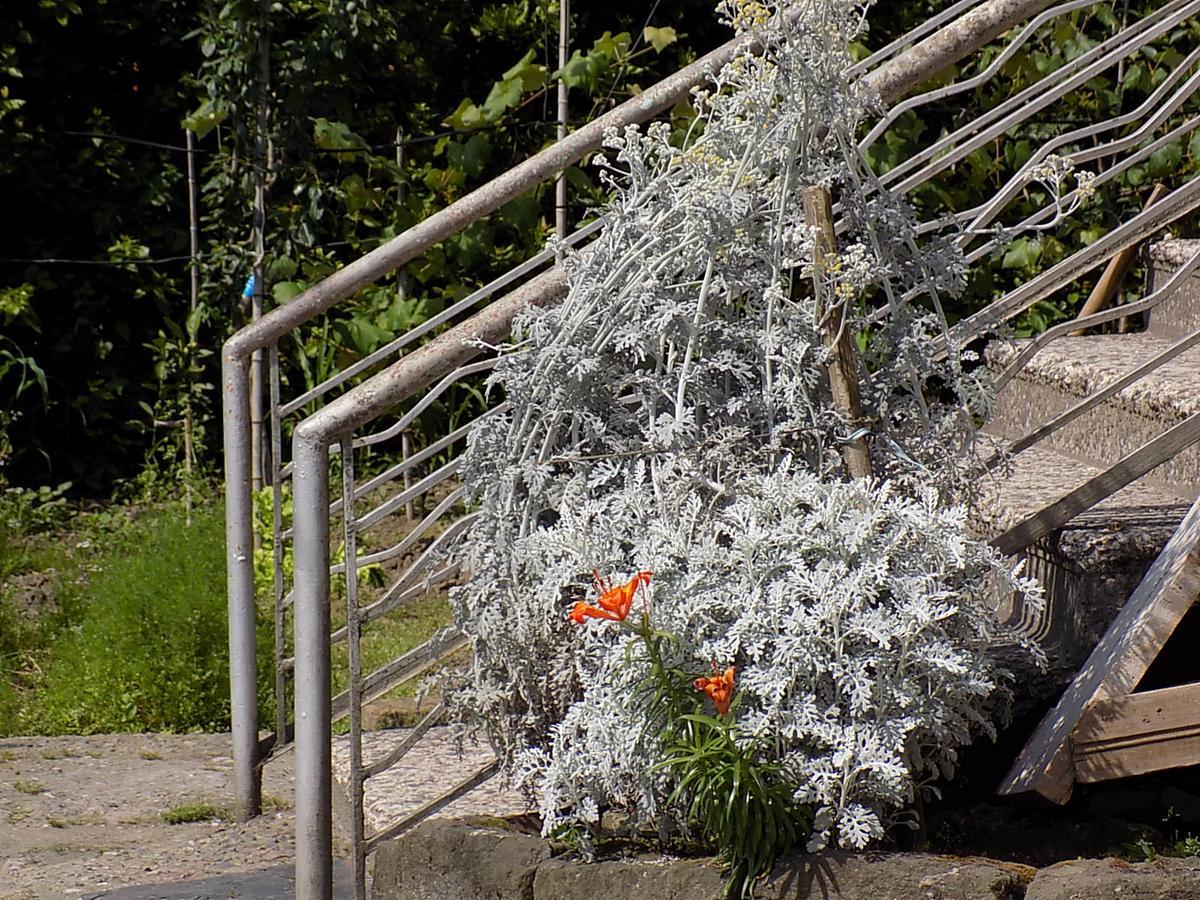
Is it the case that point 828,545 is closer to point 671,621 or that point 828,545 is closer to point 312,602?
point 671,621

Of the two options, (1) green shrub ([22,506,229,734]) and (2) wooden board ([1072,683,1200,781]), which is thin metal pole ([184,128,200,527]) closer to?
(1) green shrub ([22,506,229,734])

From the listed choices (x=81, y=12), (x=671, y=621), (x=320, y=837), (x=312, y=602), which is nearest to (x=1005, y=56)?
(x=671, y=621)

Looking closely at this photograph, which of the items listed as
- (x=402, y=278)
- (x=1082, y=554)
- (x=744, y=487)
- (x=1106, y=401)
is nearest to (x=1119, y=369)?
(x=1106, y=401)

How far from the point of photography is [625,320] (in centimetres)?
232

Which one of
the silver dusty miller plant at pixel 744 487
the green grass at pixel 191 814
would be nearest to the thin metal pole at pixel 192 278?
the green grass at pixel 191 814

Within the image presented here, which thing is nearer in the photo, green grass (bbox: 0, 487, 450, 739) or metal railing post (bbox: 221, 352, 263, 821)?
metal railing post (bbox: 221, 352, 263, 821)

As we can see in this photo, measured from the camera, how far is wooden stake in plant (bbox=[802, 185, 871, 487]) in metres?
2.26

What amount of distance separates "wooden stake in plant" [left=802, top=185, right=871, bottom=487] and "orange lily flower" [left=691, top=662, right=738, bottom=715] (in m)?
0.43

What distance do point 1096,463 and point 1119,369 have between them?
234mm

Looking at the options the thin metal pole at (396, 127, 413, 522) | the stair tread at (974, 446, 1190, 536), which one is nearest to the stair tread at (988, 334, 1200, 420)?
the stair tread at (974, 446, 1190, 536)

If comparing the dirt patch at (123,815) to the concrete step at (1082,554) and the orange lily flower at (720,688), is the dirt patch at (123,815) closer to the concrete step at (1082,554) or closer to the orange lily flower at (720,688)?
the orange lily flower at (720,688)

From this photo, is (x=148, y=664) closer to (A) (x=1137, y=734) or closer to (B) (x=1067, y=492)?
(B) (x=1067, y=492)

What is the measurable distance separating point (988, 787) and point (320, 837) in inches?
47.4

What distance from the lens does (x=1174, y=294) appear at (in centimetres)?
398
